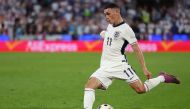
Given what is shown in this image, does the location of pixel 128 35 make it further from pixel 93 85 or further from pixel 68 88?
pixel 68 88

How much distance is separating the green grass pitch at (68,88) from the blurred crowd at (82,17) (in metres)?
8.18

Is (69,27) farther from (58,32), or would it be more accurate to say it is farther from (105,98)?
(105,98)

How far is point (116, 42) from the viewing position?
30.7ft

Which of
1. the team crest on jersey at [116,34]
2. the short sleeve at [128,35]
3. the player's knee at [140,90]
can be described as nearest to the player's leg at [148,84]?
the player's knee at [140,90]

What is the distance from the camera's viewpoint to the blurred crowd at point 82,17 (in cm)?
3188

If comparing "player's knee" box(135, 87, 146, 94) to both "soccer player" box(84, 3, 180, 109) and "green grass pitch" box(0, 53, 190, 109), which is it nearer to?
"soccer player" box(84, 3, 180, 109)

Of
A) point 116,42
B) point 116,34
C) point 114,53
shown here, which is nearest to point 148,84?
point 114,53

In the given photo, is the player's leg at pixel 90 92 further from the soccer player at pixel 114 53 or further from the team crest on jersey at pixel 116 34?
the team crest on jersey at pixel 116 34

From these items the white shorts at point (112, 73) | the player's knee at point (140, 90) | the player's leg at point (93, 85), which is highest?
the white shorts at point (112, 73)

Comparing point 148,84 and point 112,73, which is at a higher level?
point 112,73

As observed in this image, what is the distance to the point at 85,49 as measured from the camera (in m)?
30.8

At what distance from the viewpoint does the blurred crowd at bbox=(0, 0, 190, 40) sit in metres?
31.9

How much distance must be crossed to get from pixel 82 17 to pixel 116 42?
2409 centimetres

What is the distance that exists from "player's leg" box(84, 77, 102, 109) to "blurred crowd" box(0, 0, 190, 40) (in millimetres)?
22359
